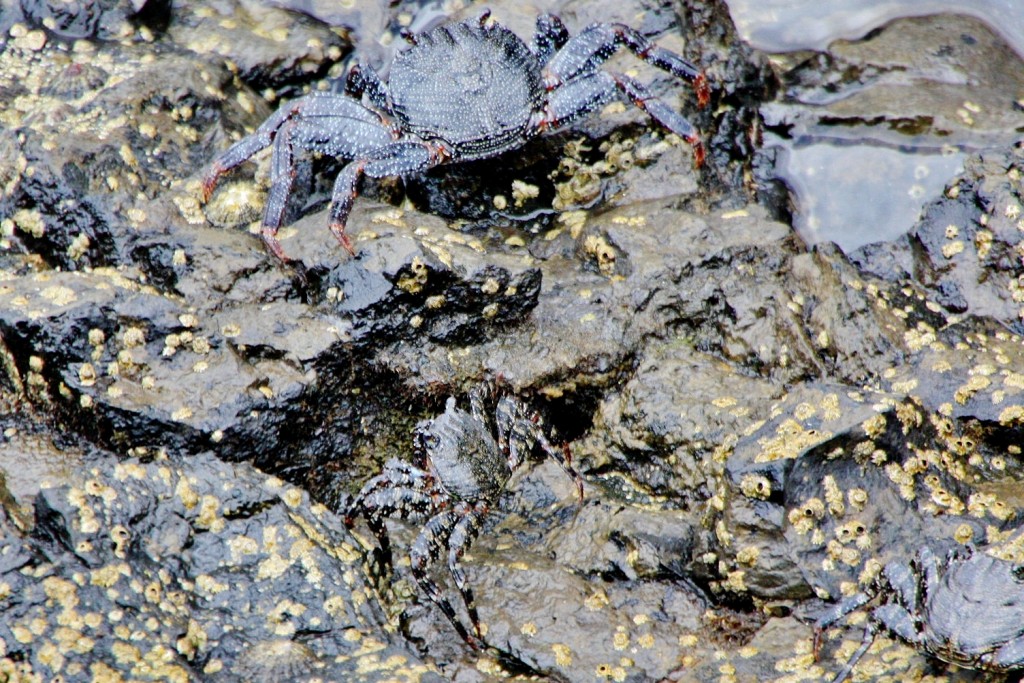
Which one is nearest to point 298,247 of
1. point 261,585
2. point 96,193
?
point 96,193

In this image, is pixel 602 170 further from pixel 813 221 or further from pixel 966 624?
pixel 966 624

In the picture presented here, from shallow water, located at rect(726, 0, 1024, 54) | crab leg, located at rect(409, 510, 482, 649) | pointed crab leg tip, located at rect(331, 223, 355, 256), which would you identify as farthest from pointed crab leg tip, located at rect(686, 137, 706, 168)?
crab leg, located at rect(409, 510, 482, 649)

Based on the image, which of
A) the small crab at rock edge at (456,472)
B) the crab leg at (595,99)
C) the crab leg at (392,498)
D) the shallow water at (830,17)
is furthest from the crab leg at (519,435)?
the shallow water at (830,17)

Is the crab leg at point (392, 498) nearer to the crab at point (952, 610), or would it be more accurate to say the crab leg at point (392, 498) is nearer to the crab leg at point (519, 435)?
the crab leg at point (519, 435)

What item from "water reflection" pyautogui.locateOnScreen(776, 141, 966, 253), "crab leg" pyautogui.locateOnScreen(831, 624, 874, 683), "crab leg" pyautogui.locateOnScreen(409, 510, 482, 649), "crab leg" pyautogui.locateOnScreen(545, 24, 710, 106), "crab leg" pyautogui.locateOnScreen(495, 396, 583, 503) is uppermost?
"crab leg" pyautogui.locateOnScreen(545, 24, 710, 106)

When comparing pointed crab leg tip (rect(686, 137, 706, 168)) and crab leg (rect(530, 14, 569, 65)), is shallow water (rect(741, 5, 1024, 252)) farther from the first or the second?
crab leg (rect(530, 14, 569, 65))

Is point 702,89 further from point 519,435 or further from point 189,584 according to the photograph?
point 189,584

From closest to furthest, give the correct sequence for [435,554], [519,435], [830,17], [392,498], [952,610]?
1. [952,610]
2. [435,554]
3. [392,498]
4. [519,435]
5. [830,17]

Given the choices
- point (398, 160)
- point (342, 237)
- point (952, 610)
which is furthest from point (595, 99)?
point (952, 610)
